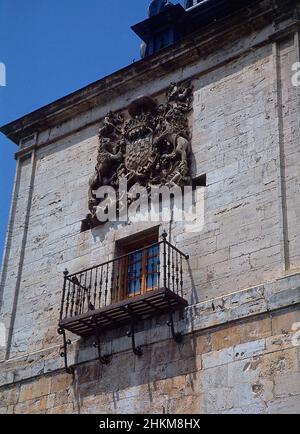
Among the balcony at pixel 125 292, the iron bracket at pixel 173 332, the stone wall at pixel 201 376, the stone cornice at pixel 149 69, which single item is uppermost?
the stone cornice at pixel 149 69

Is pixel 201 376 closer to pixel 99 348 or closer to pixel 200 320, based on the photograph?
pixel 200 320

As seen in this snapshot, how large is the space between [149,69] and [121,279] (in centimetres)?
407

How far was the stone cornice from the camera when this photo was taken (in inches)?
570

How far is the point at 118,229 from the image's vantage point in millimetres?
14523

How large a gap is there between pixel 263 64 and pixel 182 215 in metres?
2.81

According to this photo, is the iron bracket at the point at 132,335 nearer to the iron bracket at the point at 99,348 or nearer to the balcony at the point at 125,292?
the balcony at the point at 125,292

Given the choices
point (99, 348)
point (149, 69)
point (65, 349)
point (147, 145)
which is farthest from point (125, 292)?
point (149, 69)

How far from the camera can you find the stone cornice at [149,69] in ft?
47.5

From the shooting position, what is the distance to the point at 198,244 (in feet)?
43.6

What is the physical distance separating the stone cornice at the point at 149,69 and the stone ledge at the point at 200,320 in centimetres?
467

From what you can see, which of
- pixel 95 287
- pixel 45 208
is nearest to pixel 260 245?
pixel 95 287

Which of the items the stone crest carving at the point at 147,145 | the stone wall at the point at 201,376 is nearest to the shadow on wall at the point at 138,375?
A: the stone wall at the point at 201,376

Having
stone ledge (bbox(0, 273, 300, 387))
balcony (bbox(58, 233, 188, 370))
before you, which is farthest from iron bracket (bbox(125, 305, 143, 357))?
stone ledge (bbox(0, 273, 300, 387))

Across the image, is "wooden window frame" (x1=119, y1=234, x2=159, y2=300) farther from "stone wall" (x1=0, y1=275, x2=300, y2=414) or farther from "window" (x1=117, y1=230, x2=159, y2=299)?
"stone wall" (x1=0, y1=275, x2=300, y2=414)
